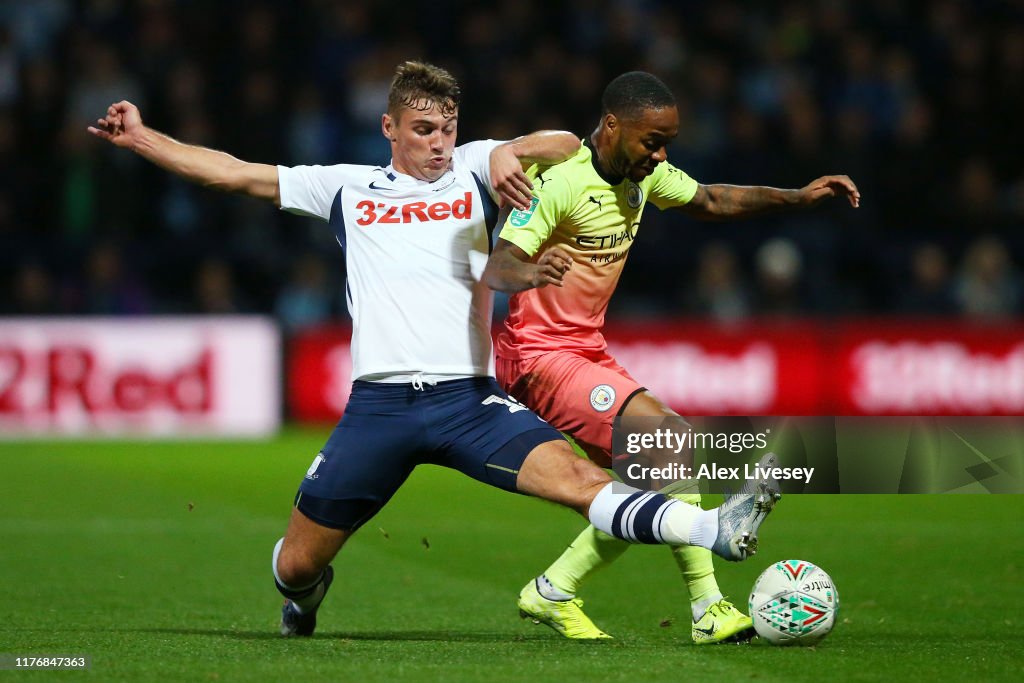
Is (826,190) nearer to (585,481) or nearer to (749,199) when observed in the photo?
(749,199)

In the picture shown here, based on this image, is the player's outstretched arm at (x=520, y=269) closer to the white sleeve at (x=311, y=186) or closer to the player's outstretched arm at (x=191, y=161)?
the white sleeve at (x=311, y=186)

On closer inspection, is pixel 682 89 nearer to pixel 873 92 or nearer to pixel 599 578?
pixel 873 92

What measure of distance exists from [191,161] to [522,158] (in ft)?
4.27

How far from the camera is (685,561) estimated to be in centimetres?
611

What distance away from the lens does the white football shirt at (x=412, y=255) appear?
19.3ft

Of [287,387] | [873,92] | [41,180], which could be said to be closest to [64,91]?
[41,180]

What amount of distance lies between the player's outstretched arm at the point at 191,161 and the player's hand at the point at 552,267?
1.29 metres

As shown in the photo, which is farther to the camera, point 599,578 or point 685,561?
point 599,578

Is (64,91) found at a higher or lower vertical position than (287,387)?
higher

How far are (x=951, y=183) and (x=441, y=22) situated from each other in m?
5.98

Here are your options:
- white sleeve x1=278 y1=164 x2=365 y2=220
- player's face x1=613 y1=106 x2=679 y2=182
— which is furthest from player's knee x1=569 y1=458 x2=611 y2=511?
white sleeve x1=278 y1=164 x2=365 y2=220

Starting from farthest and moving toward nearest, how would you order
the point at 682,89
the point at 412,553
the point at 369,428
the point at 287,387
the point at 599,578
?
the point at 682,89 < the point at 287,387 < the point at 412,553 < the point at 599,578 < the point at 369,428

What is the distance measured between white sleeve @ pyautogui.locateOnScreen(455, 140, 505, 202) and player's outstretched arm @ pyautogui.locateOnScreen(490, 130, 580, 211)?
7 cm

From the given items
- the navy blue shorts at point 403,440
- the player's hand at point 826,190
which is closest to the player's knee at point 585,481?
the navy blue shorts at point 403,440
